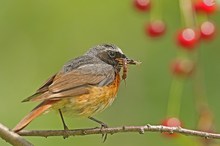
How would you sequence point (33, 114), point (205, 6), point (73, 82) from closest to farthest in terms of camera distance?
1. point (33, 114)
2. point (73, 82)
3. point (205, 6)

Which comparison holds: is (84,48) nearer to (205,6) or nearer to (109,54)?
(109,54)

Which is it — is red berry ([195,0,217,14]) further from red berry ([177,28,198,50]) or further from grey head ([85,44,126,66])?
grey head ([85,44,126,66])

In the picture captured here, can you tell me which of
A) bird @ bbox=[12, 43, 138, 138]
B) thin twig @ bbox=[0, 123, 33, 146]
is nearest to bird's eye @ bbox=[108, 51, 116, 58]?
bird @ bbox=[12, 43, 138, 138]

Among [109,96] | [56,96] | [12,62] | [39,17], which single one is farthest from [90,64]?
[39,17]

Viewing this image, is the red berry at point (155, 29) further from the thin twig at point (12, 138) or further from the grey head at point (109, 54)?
the thin twig at point (12, 138)

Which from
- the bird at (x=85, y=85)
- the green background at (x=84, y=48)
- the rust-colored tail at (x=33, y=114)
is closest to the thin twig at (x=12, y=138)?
the rust-colored tail at (x=33, y=114)

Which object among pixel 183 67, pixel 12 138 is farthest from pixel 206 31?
pixel 12 138
